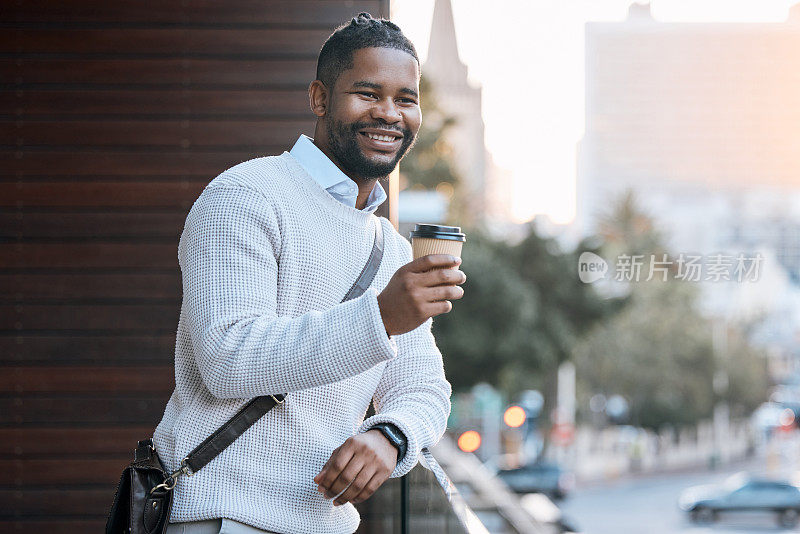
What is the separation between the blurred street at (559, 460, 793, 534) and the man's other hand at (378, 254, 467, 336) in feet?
81.3

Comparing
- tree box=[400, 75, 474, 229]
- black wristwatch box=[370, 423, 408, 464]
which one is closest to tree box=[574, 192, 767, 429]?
tree box=[400, 75, 474, 229]

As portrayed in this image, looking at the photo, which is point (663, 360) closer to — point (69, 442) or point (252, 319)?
point (69, 442)

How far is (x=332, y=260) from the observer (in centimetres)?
137

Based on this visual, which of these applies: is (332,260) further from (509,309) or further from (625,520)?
(625,520)

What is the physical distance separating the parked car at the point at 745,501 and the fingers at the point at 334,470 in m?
26.9

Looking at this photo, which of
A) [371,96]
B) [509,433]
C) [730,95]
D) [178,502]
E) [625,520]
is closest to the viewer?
[178,502]

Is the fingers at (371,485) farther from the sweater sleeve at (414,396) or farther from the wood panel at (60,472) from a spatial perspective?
the wood panel at (60,472)

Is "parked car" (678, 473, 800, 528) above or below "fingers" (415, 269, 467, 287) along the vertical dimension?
below

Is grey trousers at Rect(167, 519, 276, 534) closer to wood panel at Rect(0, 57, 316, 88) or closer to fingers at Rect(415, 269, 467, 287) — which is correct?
fingers at Rect(415, 269, 467, 287)

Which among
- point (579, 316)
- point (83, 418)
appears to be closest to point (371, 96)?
point (83, 418)

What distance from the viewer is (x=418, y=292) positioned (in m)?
1.12

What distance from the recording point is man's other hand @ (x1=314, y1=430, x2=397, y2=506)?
124 centimetres

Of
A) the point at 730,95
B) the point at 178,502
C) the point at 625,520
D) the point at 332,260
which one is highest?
the point at 730,95

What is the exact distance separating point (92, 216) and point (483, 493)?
6.60 m
